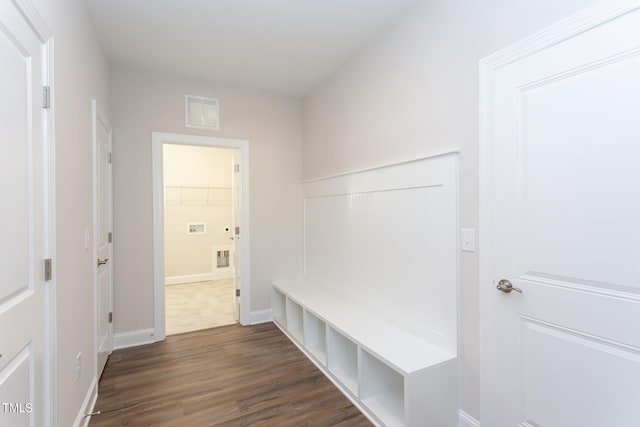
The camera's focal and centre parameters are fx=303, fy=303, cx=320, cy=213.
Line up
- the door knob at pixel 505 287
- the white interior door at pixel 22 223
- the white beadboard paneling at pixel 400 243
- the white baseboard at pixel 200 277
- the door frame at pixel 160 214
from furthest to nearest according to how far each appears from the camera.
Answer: the white baseboard at pixel 200 277
the door frame at pixel 160 214
the white beadboard paneling at pixel 400 243
the door knob at pixel 505 287
the white interior door at pixel 22 223

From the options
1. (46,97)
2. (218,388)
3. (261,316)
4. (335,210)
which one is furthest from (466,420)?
(46,97)

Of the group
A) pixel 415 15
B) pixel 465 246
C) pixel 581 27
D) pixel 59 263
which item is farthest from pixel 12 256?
pixel 415 15

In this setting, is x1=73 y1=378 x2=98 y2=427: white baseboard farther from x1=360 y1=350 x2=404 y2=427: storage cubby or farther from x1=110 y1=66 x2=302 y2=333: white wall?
x1=360 y1=350 x2=404 y2=427: storage cubby

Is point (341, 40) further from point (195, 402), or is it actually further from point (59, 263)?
point (195, 402)

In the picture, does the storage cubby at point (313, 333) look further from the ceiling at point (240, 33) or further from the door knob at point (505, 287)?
the ceiling at point (240, 33)

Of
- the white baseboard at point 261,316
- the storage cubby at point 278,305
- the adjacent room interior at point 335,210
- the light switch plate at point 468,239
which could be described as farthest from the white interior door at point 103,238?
the light switch plate at point 468,239

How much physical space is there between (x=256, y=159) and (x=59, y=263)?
2.36m

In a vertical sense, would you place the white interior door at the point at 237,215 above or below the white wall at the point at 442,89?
below

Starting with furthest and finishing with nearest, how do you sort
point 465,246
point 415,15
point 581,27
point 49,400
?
point 415,15
point 465,246
point 49,400
point 581,27

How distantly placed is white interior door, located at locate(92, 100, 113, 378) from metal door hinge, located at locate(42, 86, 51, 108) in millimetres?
892

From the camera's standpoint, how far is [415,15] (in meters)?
2.11

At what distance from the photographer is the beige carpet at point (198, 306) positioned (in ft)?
11.8

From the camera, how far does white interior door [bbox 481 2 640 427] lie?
1157mm

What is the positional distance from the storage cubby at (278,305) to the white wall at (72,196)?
1834 millimetres
